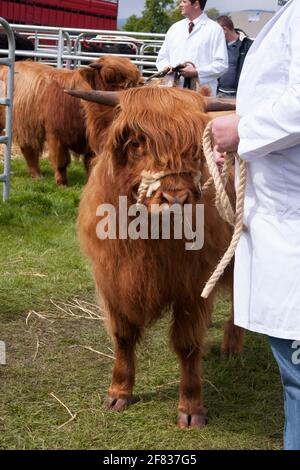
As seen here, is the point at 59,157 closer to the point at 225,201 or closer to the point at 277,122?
the point at 225,201

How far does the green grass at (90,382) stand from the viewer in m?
3.06

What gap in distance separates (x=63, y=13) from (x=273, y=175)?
1983 cm

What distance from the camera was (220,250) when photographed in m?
3.13

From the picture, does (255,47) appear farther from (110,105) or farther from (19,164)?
(19,164)

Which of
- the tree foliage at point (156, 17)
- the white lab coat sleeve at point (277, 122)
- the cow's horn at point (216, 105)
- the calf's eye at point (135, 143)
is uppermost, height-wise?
the white lab coat sleeve at point (277, 122)

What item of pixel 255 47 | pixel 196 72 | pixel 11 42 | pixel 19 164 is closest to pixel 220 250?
pixel 255 47

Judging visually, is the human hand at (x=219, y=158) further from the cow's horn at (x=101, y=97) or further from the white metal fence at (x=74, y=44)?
the white metal fence at (x=74, y=44)

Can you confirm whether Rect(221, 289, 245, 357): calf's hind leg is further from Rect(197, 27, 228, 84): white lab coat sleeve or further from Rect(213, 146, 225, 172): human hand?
Rect(197, 27, 228, 84): white lab coat sleeve

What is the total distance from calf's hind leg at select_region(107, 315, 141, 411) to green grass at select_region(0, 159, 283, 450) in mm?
61

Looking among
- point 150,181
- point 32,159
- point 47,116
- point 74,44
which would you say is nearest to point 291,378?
point 150,181

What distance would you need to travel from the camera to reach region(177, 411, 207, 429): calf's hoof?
320 cm

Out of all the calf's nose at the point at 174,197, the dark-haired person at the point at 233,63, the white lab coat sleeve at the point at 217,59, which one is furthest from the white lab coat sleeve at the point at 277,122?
the dark-haired person at the point at 233,63

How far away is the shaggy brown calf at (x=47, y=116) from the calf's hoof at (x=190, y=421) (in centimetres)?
530

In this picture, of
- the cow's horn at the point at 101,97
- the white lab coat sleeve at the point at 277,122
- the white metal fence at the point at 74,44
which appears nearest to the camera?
the white lab coat sleeve at the point at 277,122
